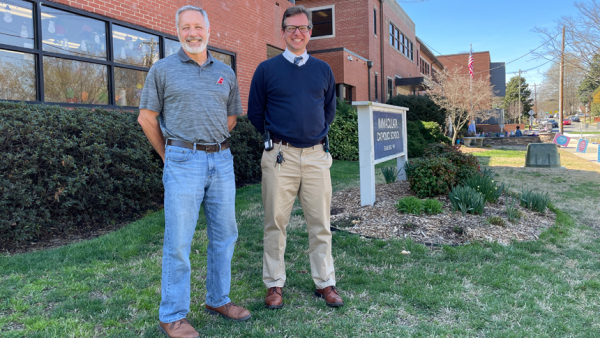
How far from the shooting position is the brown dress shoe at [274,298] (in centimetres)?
300

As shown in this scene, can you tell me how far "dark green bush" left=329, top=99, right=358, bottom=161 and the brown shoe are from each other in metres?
10.7

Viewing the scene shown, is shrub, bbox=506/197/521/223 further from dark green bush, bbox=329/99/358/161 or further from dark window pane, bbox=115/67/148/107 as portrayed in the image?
dark green bush, bbox=329/99/358/161

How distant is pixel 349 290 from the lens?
3.34 metres

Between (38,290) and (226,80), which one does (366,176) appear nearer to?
(226,80)

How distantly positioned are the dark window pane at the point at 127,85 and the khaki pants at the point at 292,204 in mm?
5200

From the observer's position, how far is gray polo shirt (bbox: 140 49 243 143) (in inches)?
99.5

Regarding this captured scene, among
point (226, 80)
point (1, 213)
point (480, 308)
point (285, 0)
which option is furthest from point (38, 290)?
point (285, 0)

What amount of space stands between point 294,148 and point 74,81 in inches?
198

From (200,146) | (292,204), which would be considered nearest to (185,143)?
(200,146)

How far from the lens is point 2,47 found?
5480 mm

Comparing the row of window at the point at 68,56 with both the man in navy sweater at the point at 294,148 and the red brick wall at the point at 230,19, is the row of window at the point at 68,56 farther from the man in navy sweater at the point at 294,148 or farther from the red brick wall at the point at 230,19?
the man in navy sweater at the point at 294,148

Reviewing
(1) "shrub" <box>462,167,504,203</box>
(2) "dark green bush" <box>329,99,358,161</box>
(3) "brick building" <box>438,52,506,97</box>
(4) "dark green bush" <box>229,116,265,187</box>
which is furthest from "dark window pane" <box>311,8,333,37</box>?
(3) "brick building" <box>438,52,506,97</box>

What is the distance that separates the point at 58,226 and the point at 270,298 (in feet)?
10.4

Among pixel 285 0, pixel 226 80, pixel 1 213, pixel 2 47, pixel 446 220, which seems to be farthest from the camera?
pixel 285 0
